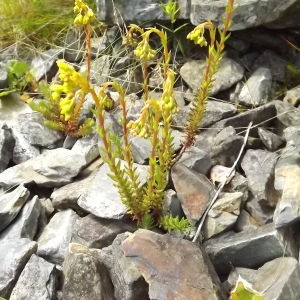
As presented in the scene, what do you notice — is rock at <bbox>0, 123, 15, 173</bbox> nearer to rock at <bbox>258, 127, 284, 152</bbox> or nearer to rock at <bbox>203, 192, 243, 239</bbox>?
rock at <bbox>203, 192, 243, 239</bbox>

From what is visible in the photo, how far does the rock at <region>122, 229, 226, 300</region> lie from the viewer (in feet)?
7.66

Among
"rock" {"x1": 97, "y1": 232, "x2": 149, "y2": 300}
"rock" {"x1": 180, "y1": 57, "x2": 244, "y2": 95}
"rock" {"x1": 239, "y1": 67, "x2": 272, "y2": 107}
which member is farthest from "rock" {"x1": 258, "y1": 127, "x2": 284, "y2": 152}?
"rock" {"x1": 97, "y1": 232, "x2": 149, "y2": 300}

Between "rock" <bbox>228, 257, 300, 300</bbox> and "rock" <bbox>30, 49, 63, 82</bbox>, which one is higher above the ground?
"rock" <bbox>30, 49, 63, 82</bbox>

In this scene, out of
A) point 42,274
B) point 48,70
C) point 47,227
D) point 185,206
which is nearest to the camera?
point 42,274

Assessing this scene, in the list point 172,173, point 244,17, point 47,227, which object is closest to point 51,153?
→ point 47,227

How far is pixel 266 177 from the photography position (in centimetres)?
286

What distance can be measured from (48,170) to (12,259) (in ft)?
2.10

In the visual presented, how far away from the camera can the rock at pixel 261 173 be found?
9.11 ft

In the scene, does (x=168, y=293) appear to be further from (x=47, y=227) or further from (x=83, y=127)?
(x=83, y=127)

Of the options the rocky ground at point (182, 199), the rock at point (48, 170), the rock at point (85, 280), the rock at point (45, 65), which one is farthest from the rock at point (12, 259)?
the rock at point (45, 65)

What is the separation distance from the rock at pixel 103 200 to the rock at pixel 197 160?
24cm

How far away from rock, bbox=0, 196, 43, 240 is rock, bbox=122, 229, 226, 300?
69 centimetres

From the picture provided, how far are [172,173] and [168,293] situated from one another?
0.76 metres

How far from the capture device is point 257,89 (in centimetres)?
351
